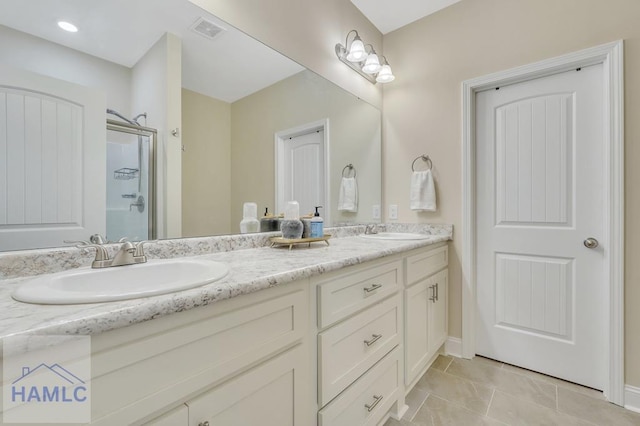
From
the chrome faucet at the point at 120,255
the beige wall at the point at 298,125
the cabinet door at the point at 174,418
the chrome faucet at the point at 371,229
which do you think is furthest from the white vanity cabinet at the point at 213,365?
the chrome faucet at the point at 371,229

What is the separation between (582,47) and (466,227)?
121 cm

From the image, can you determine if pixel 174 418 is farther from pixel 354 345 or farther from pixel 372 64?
pixel 372 64

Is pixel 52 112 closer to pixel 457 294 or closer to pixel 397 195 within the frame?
pixel 397 195

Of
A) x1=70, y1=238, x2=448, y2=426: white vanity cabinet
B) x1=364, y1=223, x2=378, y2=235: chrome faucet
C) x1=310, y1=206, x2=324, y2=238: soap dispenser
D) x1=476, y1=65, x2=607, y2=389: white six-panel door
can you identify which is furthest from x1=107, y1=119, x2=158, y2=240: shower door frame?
x1=476, y1=65, x2=607, y2=389: white six-panel door

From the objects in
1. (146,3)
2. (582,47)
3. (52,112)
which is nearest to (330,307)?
(52,112)

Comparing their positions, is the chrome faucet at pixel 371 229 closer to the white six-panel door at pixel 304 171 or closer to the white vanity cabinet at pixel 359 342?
the white six-panel door at pixel 304 171

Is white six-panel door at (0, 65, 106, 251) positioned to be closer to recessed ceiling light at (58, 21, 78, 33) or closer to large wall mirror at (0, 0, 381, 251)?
large wall mirror at (0, 0, 381, 251)

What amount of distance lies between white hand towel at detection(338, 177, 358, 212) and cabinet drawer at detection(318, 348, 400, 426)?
3.41 ft

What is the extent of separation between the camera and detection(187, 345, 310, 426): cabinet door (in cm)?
68

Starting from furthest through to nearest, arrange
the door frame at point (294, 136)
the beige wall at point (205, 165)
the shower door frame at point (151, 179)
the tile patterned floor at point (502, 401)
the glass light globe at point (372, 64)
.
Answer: the glass light globe at point (372, 64) < the door frame at point (294, 136) < the tile patterned floor at point (502, 401) < the beige wall at point (205, 165) < the shower door frame at point (151, 179)

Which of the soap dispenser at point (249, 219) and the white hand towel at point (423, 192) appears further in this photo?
the white hand towel at point (423, 192)

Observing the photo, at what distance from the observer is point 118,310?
53 cm

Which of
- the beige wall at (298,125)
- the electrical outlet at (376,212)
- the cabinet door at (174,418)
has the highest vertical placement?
the beige wall at (298,125)

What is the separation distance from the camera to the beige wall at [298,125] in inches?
57.1
